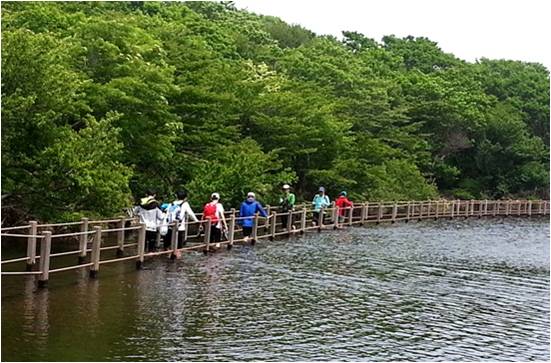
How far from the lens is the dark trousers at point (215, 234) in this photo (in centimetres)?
1855

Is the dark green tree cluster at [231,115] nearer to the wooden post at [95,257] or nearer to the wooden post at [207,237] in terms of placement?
the wooden post at [95,257]

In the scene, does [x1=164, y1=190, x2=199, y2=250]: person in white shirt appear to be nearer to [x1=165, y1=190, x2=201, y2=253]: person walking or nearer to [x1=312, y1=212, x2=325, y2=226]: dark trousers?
[x1=165, y1=190, x2=201, y2=253]: person walking

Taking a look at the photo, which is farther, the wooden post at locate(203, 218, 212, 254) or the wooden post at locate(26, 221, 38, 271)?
the wooden post at locate(203, 218, 212, 254)

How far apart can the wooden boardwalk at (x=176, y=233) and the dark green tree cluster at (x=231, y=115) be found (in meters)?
0.86

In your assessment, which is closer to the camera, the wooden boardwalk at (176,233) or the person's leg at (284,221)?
the wooden boardwalk at (176,233)

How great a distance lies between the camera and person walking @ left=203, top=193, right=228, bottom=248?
1822cm

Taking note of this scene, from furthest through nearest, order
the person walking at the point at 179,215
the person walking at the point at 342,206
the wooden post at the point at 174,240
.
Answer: the person walking at the point at 342,206, the person walking at the point at 179,215, the wooden post at the point at 174,240

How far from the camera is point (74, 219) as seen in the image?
15641 millimetres

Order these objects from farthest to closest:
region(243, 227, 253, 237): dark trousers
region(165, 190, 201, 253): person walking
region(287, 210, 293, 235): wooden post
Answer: region(287, 210, 293, 235): wooden post → region(243, 227, 253, 237): dark trousers → region(165, 190, 201, 253): person walking

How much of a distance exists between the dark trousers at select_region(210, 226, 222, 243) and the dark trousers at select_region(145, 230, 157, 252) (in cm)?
236

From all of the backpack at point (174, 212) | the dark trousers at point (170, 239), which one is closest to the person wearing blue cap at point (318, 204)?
the dark trousers at point (170, 239)

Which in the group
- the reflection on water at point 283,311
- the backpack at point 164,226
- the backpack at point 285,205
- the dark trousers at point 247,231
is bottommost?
the reflection on water at point 283,311

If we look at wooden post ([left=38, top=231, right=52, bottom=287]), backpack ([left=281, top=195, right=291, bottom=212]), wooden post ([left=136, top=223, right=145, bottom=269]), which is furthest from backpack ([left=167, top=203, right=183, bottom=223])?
backpack ([left=281, top=195, right=291, bottom=212])

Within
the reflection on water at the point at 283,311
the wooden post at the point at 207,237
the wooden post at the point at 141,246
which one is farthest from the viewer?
the wooden post at the point at 207,237
